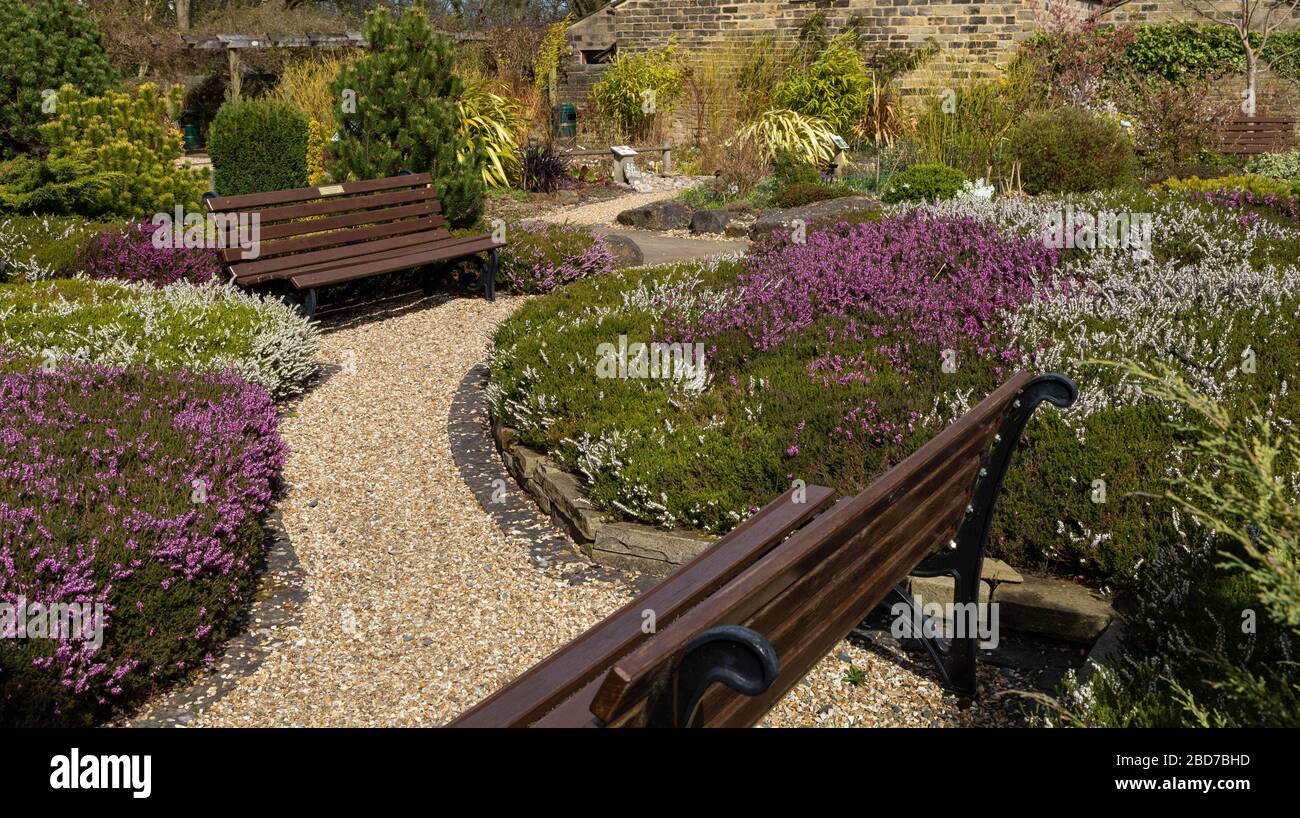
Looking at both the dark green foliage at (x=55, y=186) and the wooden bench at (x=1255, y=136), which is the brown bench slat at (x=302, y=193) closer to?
the dark green foliage at (x=55, y=186)

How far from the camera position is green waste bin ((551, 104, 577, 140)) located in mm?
22655

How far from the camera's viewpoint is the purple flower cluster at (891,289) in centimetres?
539

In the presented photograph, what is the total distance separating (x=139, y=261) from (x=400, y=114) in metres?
3.06

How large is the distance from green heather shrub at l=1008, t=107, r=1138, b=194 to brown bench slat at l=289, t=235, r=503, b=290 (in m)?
6.64

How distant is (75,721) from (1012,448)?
9.54 feet

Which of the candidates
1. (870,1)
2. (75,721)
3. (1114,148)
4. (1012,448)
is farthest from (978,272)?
(870,1)

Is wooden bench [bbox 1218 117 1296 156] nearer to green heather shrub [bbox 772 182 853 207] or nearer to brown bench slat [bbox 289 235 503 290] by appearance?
green heather shrub [bbox 772 182 853 207]

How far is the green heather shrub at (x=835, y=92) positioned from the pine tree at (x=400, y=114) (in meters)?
10.0

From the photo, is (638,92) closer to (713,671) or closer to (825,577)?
(825,577)

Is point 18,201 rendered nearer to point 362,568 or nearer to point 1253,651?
point 362,568

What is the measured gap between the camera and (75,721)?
316 cm

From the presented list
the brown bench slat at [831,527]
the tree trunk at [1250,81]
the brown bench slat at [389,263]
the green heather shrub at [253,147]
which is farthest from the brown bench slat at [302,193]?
the tree trunk at [1250,81]

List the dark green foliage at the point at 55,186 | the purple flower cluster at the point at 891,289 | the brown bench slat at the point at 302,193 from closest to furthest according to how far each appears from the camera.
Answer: the purple flower cluster at the point at 891,289, the brown bench slat at the point at 302,193, the dark green foliage at the point at 55,186

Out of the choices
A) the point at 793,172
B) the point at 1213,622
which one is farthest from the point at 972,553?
the point at 793,172
